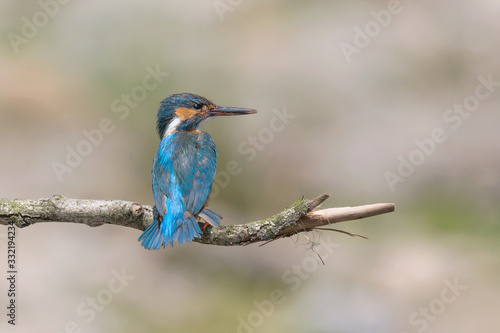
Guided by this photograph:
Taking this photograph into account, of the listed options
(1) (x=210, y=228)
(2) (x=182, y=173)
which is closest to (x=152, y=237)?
(1) (x=210, y=228)

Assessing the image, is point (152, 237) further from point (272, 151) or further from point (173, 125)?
point (272, 151)

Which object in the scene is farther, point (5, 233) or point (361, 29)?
point (361, 29)

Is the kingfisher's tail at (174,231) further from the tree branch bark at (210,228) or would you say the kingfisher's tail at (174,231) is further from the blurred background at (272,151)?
the blurred background at (272,151)

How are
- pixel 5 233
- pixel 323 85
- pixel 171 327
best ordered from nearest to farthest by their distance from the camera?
pixel 171 327 < pixel 5 233 < pixel 323 85

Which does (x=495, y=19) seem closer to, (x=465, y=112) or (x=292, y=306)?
(x=465, y=112)

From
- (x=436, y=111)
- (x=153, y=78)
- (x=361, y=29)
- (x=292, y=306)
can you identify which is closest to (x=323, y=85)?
(x=361, y=29)

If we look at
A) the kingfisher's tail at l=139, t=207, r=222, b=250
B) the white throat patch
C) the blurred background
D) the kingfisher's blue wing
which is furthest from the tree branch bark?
the blurred background
